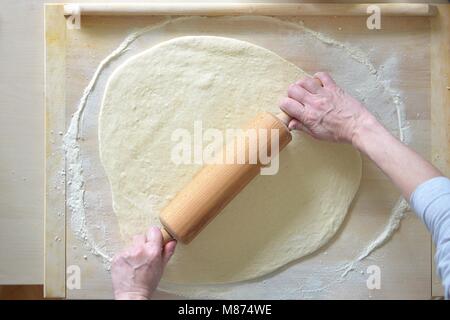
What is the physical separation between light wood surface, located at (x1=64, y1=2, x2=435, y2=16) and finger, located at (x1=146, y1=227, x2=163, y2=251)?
0.50 m

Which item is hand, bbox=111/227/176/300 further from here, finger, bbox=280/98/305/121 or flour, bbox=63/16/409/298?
finger, bbox=280/98/305/121

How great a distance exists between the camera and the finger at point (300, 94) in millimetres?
1038

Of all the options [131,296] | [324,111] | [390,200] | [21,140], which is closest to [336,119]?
[324,111]

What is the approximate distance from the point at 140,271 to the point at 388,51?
0.76 meters

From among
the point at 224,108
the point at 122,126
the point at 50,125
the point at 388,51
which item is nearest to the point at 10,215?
the point at 50,125

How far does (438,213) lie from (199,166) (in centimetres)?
51

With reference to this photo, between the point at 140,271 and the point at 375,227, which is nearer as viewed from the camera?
the point at 140,271

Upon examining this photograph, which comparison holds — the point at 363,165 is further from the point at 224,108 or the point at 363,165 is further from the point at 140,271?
the point at 140,271

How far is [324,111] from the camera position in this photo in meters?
1.03

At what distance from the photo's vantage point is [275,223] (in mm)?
1091

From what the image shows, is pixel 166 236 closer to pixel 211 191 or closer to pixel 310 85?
pixel 211 191

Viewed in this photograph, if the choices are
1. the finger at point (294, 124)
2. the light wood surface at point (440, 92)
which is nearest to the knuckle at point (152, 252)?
the finger at point (294, 124)

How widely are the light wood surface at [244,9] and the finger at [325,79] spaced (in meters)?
0.15
